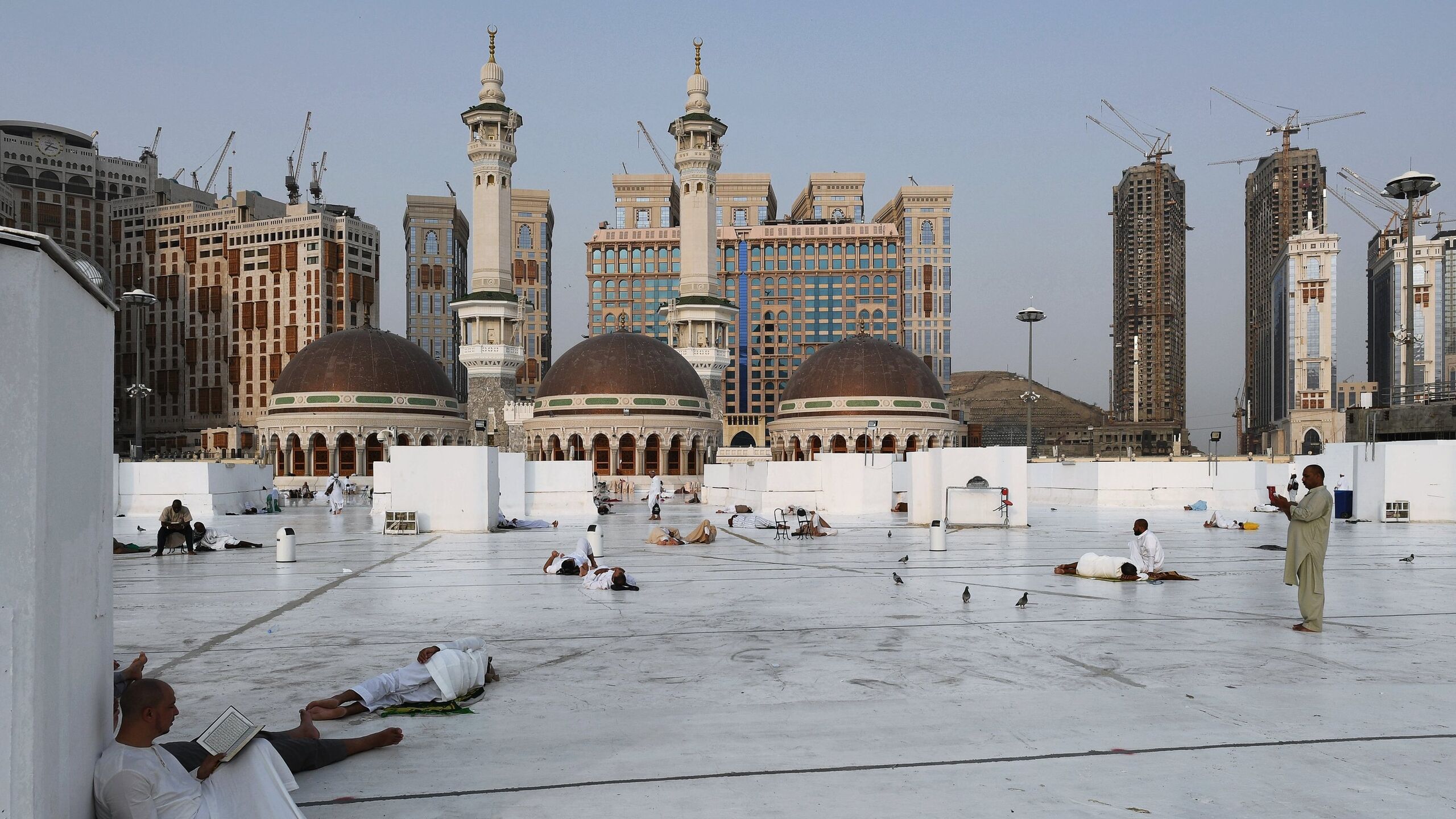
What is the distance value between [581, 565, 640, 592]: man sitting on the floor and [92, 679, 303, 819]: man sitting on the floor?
349 inches

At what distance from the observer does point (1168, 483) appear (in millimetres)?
35969

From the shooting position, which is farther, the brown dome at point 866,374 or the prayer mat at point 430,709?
the brown dome at point 866,374

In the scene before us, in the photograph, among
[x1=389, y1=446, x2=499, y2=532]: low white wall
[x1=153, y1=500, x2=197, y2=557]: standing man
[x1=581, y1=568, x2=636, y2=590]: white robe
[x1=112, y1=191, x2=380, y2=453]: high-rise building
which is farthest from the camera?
[x1=112, y1=191, x2=380, y2=453]: high-rise building

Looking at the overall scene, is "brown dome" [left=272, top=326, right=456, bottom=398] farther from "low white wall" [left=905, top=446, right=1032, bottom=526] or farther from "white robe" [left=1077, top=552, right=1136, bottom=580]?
"white robe" [left=1077, top=552, right=1136, bottom=580]

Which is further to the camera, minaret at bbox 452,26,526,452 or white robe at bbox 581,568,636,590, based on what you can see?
minaret at bbox 452,26,526,452

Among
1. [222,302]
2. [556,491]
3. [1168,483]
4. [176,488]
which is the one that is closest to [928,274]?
[222,302]

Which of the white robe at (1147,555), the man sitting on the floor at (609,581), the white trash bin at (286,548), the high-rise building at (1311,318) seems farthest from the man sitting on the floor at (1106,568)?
the high-rise building at (1311,318)

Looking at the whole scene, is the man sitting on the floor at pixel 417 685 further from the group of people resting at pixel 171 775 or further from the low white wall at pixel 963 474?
the low white wall at pixel 963 474

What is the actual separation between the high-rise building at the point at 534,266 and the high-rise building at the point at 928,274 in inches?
1711

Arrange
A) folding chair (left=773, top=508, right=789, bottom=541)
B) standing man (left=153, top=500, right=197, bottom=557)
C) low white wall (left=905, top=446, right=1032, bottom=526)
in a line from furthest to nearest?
low white wall (left=905, top=446, right=1032, bottom=526) → folding chair (left=773, top=508, right=789, bottom=541) → standing man (left=153, top=500, right=197, bottom=557)

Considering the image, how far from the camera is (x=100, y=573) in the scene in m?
5.05

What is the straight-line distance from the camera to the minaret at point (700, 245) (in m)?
82.0

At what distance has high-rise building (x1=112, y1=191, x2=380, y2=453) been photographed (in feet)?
417

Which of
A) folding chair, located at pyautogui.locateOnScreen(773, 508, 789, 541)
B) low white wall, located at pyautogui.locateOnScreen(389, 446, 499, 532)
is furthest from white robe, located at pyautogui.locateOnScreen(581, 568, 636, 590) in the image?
low white wall, located at pyautogui.locateOnScreen(389, 446, 499, 532)
